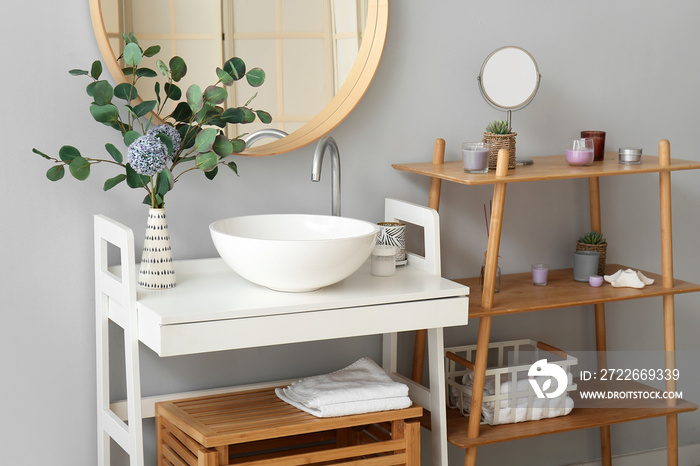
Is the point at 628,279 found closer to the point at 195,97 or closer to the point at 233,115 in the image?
the point at 233,115

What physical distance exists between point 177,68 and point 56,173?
1.23ft

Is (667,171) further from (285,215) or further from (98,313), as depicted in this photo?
(98,313)

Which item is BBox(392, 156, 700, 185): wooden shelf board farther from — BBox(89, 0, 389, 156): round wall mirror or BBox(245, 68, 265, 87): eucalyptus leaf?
BBox(245, 68, 265, 87): eucalyptus leaf

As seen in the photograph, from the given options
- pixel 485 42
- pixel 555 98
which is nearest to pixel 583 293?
pixel 555 98

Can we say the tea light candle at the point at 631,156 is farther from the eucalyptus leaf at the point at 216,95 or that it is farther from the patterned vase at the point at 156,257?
the patterned vase at the point at 156,257

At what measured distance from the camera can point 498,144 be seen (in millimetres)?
2182

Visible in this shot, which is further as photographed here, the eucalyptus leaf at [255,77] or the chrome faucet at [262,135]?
the chrome faucet at [262,135]

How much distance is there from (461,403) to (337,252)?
763 mm

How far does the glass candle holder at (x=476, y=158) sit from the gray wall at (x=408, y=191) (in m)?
0.30

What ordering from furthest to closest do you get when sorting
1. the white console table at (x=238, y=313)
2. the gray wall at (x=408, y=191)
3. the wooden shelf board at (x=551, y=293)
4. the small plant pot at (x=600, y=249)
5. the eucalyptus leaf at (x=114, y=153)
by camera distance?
the small plant pot at (x=600, y=249) → the wooden shelf board at (x=551, y=293) → the gray wall at (x=408, y=191) → the eucalyptus leaf at (x=114, y=153) → the white console table at (x=238, y=313)

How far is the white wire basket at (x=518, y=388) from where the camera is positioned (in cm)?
225

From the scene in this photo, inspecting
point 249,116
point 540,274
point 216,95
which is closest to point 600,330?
point 540,274

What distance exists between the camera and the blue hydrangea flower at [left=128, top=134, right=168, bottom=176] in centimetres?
177

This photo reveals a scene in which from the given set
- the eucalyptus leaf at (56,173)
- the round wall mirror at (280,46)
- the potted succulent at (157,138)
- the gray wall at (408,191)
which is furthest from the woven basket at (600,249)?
the eucalyptus leaf at (56,173)
